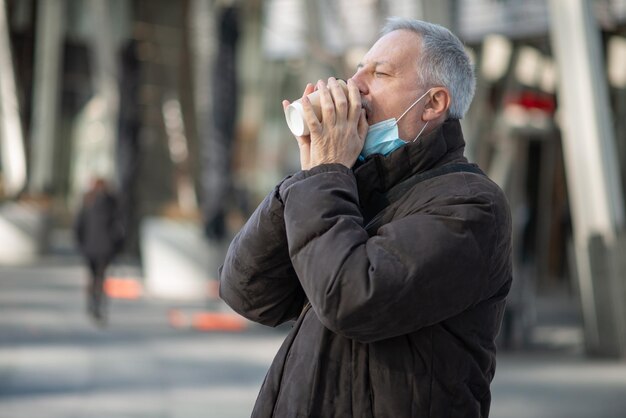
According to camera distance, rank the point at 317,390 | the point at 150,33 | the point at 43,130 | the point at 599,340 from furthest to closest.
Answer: the point at 43,130 < the point at 150,33 < the point at 599,340 < the point at 317,390

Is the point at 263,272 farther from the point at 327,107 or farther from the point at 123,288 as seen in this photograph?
the point at 123,288

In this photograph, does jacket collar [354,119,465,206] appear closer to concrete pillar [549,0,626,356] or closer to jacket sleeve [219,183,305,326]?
jacket sleeve [219,183,305,326]

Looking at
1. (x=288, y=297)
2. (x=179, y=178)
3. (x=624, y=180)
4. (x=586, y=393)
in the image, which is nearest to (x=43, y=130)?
(x=179, y=178)

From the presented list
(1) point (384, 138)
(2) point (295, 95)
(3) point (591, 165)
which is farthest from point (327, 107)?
(2) point (295, 95)

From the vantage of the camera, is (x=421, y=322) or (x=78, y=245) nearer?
(x=421, y=322)

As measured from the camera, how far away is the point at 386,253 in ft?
7.95

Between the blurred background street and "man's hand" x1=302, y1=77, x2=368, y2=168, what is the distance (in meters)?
1.56

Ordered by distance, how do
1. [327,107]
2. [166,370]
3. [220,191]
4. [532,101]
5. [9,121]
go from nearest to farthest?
[327,107] → [166,370] → [220,191] → [532,101] → [9,121]

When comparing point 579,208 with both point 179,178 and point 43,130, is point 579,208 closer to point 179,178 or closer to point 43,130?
point 179,178

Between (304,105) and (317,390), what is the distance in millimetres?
611

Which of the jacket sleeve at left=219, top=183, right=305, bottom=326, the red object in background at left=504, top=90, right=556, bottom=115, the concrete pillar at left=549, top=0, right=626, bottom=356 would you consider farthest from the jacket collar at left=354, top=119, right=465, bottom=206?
the red object in background at left=504, top=90, right=556, bottom=115

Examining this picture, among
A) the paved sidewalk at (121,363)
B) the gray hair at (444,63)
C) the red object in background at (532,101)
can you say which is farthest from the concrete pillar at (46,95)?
the gray hair at (444,63)

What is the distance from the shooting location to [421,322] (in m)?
2.44

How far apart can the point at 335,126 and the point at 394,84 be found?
0.69ft
